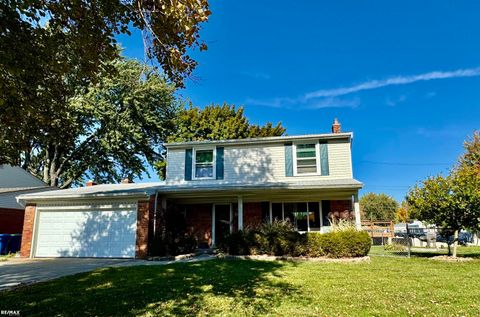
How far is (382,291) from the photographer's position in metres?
6.93

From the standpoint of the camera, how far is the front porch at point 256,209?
1580 centimetres

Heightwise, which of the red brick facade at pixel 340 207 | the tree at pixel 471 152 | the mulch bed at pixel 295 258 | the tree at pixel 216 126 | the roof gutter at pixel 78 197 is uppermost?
Result: the tree at pixel 216 126

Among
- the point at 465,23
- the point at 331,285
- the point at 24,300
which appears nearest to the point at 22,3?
the point at 24,300

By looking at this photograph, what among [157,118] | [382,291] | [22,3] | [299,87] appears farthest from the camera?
[157,118]

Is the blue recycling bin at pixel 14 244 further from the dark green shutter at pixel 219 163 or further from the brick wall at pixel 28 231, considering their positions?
the dark green shutter at pixel 219 163

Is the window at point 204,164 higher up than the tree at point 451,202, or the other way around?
the window at point 204,164

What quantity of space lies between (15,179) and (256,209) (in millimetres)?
19110

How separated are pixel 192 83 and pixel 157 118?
72.6ft

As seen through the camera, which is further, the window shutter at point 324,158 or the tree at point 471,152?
the tree at point 471,152

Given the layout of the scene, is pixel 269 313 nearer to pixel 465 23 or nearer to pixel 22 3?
pixel 22 3

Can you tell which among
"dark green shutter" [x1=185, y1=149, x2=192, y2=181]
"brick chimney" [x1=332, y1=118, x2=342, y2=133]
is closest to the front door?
"dark green shutter" [x1=185, y1=149, x2=192, y2=181]

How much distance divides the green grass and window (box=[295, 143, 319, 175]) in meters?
6.55

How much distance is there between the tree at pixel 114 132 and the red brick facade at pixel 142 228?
11.7 meters

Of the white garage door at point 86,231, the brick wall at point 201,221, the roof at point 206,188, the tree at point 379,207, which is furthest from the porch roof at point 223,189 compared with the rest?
the tree at point 379,207
